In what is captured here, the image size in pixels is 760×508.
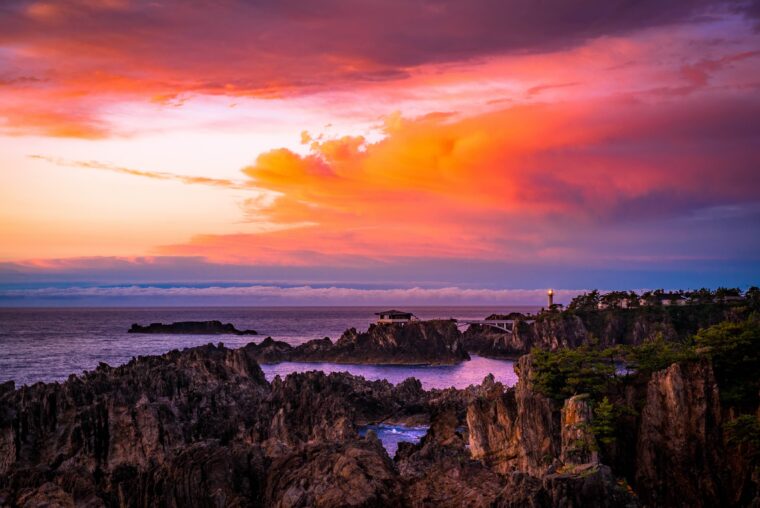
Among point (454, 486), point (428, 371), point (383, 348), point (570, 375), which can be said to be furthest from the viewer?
point (383, 348)

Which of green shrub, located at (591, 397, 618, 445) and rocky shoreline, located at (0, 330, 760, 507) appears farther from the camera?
green shrub, located at (591, 397, 618, 445)

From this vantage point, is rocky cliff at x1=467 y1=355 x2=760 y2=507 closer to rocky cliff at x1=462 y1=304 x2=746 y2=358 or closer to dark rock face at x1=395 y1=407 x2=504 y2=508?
dark rock face at x1=395 y1=407 x2=504 y2=508

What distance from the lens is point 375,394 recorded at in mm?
69500

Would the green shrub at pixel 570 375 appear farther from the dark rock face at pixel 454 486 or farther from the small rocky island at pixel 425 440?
the dark rock face at pixel 454 486

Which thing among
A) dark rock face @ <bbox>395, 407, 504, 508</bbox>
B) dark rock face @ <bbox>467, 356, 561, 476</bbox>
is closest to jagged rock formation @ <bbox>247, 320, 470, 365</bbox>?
dark rock face @ <bbox>467, 356, 561, 476</bbox>

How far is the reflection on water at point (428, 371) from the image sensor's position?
9969 centimetres

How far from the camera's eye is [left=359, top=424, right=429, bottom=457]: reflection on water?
55812mm

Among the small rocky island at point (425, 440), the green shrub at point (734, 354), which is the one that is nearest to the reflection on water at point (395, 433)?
the small rocky island at point (425, 440)

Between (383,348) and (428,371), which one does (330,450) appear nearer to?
(428,371)

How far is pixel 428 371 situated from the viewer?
115000mm

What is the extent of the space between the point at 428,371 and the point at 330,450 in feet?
298

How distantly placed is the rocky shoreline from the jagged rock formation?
65.3m

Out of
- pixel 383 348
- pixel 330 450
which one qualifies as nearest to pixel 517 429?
pixel 330 450

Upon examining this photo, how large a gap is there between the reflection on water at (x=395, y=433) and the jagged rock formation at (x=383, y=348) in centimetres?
6444
